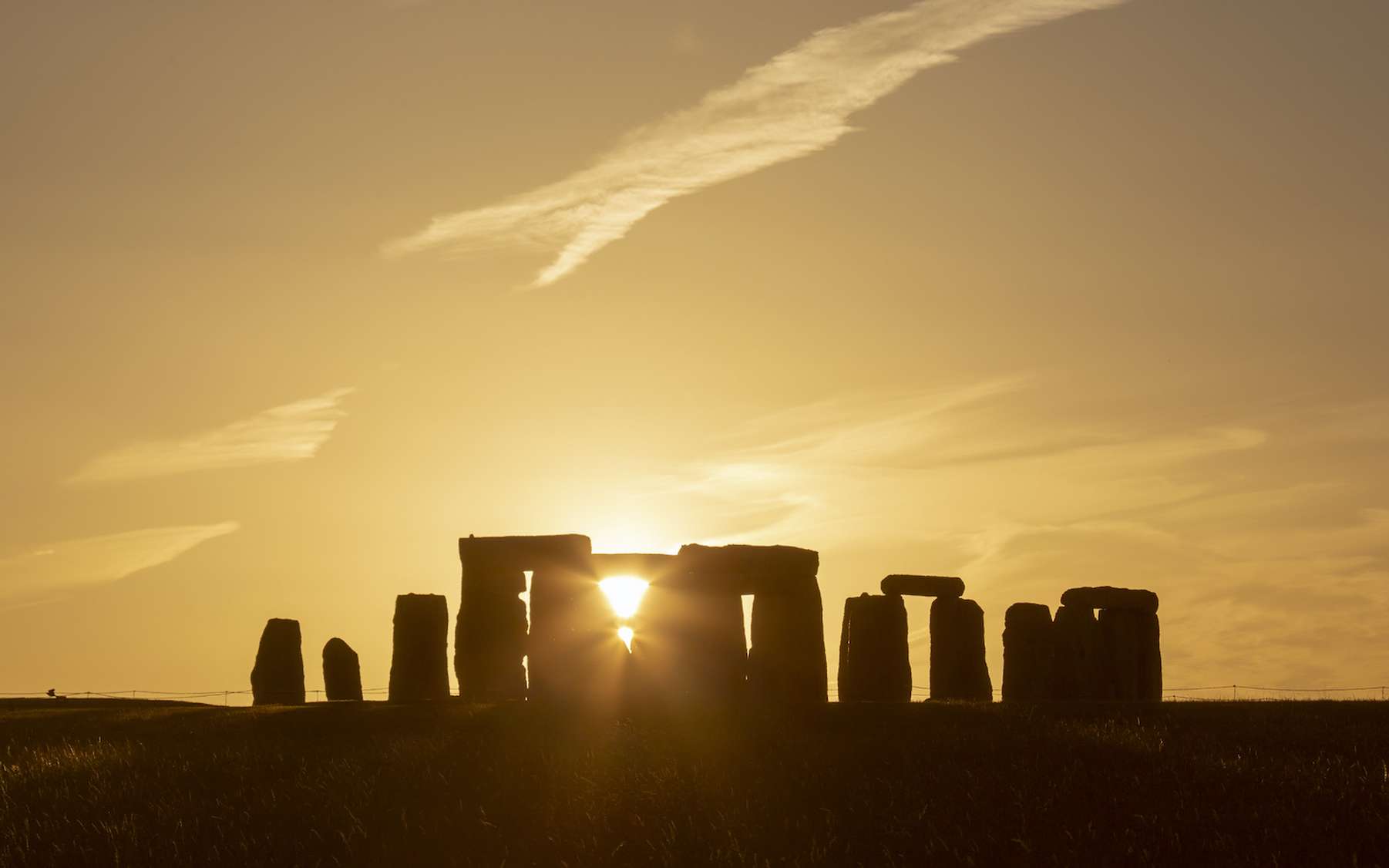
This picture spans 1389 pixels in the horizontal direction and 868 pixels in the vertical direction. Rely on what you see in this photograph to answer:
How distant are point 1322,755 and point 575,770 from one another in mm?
9281

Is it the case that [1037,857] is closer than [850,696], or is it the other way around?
[1037,857]

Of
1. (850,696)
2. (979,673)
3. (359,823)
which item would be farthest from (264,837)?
(979,673)

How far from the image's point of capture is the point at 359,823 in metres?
17.3

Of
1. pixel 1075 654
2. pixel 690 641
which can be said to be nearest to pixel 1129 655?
pixel 1075 654

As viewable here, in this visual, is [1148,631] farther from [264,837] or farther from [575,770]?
[264,837]

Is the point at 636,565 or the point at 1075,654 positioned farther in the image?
the point at 1075,654

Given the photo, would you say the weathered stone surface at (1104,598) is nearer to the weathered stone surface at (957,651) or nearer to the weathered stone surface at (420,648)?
the weathered stone surface at (957,651)

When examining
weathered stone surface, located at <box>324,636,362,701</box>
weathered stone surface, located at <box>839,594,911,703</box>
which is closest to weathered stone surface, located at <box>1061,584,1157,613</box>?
weathered stone surface, located at <box>839,594,911,703</box>

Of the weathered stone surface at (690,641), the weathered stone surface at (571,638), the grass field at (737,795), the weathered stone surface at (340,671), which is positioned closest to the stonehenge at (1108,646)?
the weathered stone surface at (690,641)

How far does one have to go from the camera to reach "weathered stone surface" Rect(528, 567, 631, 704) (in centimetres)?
3466

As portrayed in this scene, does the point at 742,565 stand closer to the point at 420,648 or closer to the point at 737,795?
the point at 420,648

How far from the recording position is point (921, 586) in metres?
39.7

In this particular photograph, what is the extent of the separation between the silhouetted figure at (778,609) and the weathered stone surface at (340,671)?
11.0m

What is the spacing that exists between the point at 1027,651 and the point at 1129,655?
2.48m
